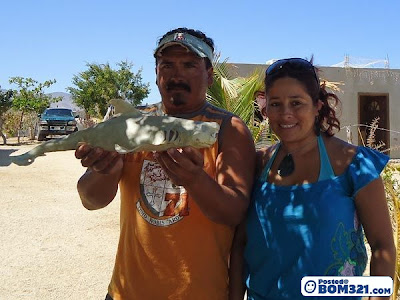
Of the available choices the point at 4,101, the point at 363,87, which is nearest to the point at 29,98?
the point at 4,101

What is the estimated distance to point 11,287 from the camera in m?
5.39

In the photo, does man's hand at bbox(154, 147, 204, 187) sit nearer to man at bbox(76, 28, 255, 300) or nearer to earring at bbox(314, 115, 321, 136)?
man at bbox(76, 28, 255, 300)

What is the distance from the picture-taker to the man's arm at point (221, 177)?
81.0 inches

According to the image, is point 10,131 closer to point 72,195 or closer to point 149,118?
point 72,195

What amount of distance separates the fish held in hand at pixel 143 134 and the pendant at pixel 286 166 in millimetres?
362

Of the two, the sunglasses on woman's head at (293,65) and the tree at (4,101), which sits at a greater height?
the tree at (4,101)

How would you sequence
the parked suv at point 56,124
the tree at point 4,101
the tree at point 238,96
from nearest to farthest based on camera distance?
the tree at point 238,96 < the parked suv at point 56,124 < the tree at point 4,101

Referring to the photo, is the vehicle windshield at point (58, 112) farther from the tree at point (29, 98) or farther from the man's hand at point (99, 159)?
the man's hand at point (99, 159)

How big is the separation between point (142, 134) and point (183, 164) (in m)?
0.30

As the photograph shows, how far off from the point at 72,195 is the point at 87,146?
9.69m

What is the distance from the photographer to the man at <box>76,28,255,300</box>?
211cm

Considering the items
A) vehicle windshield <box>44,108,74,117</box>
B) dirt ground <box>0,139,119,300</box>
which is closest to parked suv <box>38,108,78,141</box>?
vehicle windshield <box>44,108,74,117</box>

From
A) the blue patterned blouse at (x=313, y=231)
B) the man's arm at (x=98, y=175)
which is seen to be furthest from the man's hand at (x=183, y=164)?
the blue patterned blouse at (x=313, y=231)

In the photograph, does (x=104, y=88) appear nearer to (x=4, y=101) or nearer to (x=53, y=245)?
(x=4, y=101)
